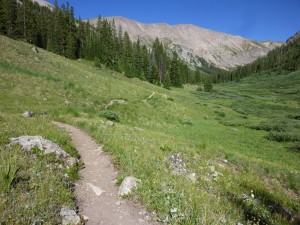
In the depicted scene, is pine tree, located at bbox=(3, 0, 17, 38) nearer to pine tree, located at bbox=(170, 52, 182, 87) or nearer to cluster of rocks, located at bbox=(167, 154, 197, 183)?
pine tree, located at bbox=(170, 52, 182, 87)

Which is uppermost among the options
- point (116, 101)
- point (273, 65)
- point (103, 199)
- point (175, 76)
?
point (273, 65)

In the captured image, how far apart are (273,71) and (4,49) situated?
196623mm

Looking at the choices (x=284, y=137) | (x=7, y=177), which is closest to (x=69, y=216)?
(x=7, y=177)

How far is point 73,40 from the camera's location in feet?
232

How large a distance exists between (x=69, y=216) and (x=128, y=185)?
2.26m

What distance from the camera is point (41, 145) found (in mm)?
8070

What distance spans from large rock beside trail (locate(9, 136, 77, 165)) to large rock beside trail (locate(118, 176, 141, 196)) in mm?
2624

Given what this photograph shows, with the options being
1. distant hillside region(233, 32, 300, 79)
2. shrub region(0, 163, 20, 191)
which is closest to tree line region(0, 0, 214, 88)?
shrub region(0, 163, 20, 191)

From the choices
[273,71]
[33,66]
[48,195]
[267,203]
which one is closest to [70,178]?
[48,195]

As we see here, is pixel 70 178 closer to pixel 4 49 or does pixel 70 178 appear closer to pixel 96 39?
pixel 4 49

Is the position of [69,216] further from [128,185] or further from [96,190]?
[128,185]

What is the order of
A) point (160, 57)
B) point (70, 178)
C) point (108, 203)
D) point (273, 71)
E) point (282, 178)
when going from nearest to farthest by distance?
point (108, 203) < point (70, 178) < point (282, 178) < point (160, 57) < point (273, 71)

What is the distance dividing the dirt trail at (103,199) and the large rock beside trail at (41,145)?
0.95m

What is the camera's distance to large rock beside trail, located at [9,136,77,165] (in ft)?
25.8
